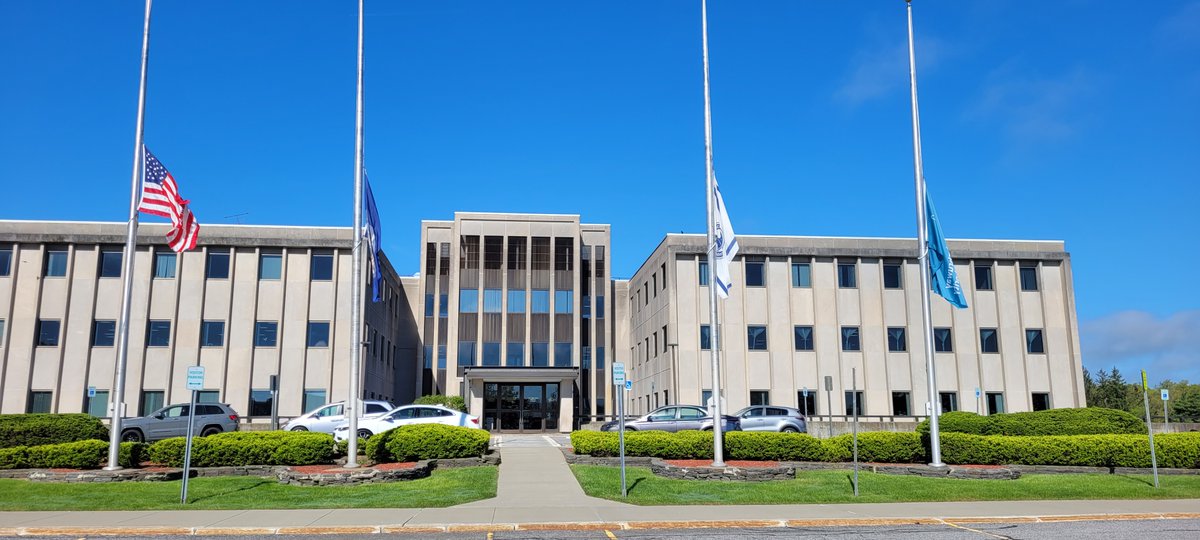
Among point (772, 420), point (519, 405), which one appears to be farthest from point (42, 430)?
point (519, 405)

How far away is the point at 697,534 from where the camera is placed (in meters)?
12.4

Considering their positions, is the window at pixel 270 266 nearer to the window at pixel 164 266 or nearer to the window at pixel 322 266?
the window at pixel 322 266

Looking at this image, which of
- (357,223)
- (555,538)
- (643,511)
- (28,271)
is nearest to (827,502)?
(643,511)

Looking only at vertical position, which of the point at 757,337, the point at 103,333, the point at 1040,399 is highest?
the point at 103,333

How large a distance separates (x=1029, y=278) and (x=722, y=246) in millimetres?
31301

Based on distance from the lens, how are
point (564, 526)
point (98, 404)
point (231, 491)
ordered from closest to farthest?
point (564, 526)
point (231, 491)
point (98, 404)

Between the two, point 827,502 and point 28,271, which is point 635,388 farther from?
point 827,502

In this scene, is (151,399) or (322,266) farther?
(322,266)

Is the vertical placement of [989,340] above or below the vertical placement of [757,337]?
below

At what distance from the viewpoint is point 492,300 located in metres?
52.9

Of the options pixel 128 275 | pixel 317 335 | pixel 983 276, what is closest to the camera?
pixel 128 275

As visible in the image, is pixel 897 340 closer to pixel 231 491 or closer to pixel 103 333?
pixel 231 491

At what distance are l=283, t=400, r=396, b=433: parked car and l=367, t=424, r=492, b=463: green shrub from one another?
251 inches

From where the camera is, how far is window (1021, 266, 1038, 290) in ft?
145
